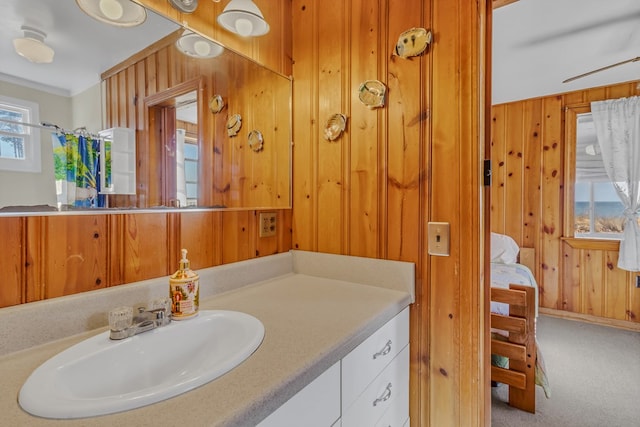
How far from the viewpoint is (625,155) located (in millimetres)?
2941

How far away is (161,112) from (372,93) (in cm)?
81

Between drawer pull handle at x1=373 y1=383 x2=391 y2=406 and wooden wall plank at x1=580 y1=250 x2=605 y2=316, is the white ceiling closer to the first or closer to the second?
wooden wall plank at x1=580 y1=250 x2=605 y2=316

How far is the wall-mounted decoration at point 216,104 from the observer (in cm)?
123

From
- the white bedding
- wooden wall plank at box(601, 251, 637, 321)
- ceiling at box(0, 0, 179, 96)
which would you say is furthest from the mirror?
wooden wall plank at box(601, 251, 637, 321)

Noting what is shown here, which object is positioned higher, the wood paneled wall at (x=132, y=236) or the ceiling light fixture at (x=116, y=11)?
the ceiling light fixture at (x=116, y=11)

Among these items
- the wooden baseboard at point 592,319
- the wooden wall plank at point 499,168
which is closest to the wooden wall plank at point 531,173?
the wooden wall plank at point 499,168

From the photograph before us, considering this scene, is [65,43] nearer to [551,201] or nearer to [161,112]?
[161,112]

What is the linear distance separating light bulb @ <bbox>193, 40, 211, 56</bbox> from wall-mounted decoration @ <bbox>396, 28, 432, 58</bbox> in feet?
2.41

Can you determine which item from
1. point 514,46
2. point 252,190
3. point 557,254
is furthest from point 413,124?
point 557,254

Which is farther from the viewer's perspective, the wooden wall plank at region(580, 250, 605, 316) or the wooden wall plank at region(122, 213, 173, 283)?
the wooden wall plank at region(580, 250, 605, 316)

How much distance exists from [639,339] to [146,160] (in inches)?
158

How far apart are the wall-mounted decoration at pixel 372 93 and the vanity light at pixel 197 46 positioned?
0.59 m

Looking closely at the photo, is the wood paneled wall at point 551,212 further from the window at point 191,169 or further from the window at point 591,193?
the window at point 191,169

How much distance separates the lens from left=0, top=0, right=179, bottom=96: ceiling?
713 mm
